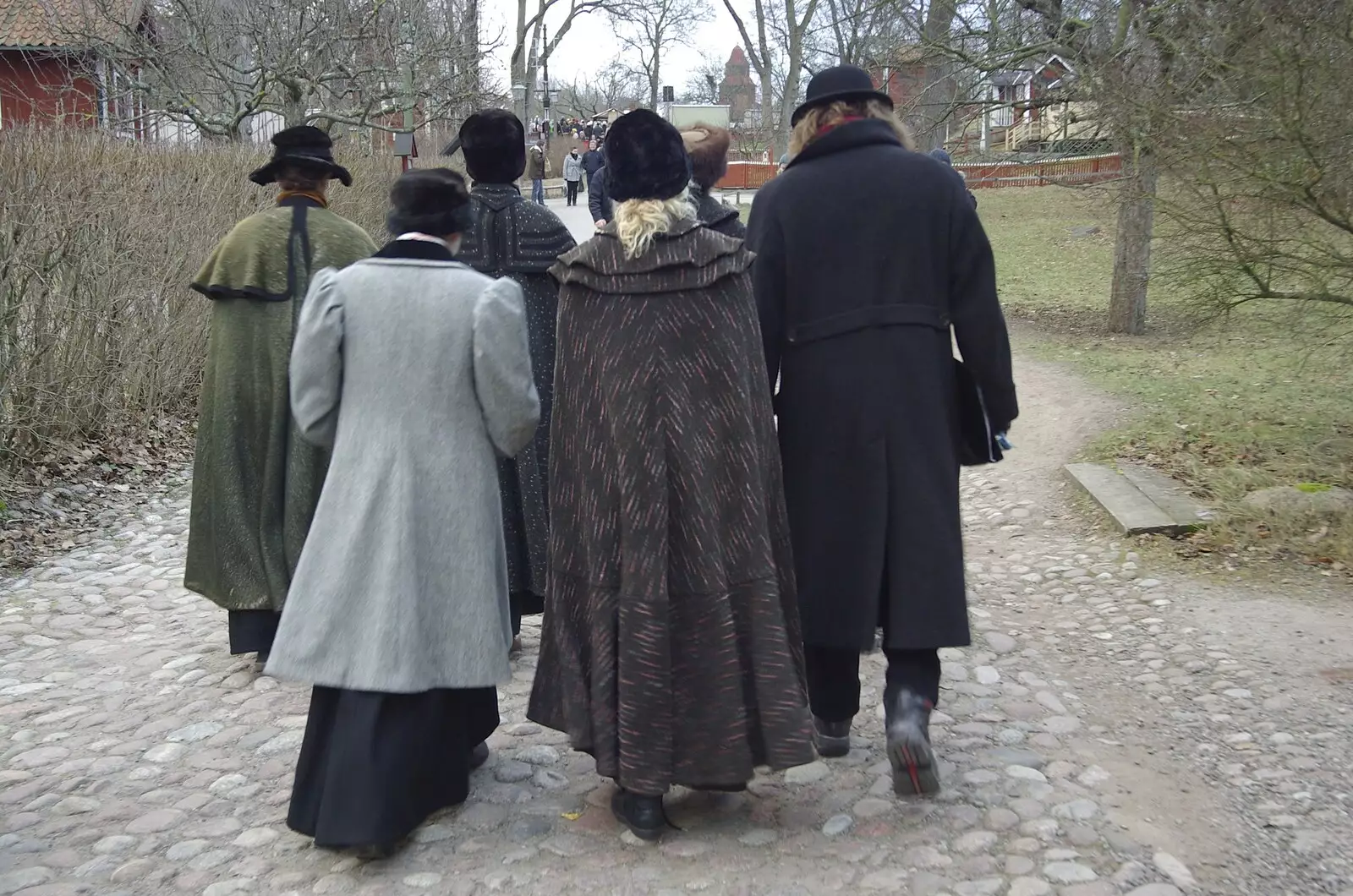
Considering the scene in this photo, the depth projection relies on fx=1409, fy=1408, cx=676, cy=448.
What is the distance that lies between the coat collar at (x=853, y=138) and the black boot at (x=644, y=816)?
1.84 m

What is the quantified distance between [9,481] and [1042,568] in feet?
18.0

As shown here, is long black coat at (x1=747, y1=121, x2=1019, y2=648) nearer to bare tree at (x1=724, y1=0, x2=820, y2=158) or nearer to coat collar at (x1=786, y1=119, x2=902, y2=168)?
coat collar at (x1=786, y1=119, x2=902, y2=168)

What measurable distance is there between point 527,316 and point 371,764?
195cm

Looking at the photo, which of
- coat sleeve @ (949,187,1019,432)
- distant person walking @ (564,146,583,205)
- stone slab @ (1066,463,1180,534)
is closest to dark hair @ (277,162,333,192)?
coat sleeve @ (949,187,1019,432)

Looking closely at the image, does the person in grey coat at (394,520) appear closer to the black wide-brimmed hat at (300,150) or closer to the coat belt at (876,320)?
the coat belt at (876,320)

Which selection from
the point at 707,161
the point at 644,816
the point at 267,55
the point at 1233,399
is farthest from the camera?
the point at 267,55

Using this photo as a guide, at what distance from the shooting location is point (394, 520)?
141 inches

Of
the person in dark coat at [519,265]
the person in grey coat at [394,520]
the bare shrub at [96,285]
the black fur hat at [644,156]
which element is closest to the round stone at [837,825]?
the person in grey coat at [394,520]

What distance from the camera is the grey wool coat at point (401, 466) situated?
358 cm

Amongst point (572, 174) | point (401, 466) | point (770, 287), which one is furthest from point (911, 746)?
point (572, 174)

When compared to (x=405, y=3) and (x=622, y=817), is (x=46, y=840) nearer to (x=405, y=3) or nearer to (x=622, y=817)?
(x=622, y=817)

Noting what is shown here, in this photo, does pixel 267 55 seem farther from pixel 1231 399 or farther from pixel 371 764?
pixel 371 764

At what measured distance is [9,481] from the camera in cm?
767

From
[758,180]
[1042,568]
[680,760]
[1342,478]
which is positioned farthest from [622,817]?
[758,180]
